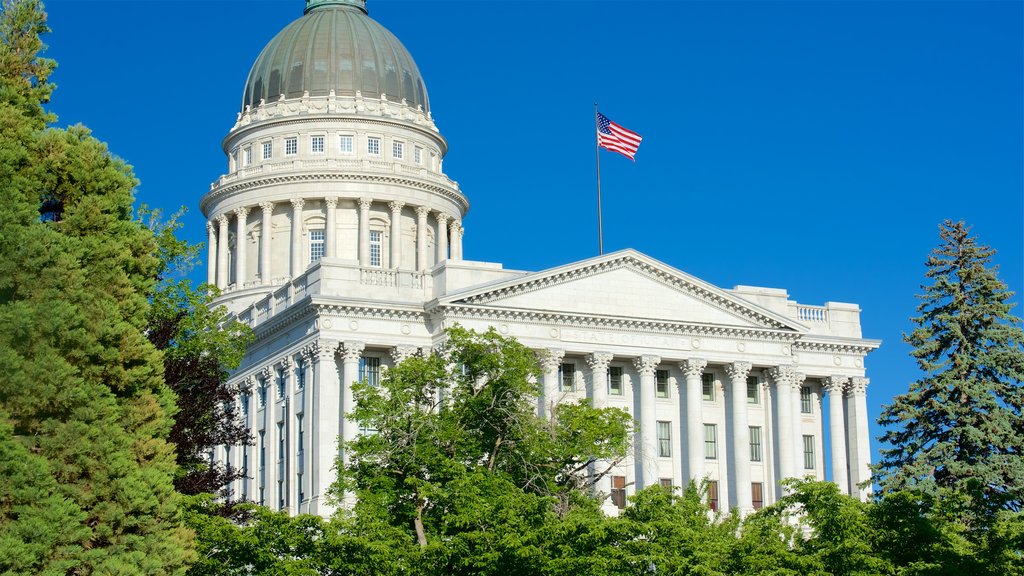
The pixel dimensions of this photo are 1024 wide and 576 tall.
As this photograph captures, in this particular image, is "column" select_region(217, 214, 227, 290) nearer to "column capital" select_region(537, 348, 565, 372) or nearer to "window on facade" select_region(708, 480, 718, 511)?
"column capital" select_region(537, 348, 565, 372)

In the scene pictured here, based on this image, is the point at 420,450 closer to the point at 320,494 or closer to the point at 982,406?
the point at 320,494

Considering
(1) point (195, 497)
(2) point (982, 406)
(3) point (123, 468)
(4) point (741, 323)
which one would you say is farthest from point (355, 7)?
(3) point (123, 468)

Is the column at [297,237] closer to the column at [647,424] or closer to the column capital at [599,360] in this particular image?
the column capital at [599,360]

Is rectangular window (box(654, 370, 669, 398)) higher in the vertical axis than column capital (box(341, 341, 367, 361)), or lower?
lower

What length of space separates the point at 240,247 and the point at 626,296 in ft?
99.2

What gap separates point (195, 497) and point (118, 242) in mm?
10592

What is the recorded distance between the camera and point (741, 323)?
3300 inches

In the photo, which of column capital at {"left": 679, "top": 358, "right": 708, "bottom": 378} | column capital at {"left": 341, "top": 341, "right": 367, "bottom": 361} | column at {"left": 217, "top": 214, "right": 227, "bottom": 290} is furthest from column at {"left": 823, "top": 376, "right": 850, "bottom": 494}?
column at {"left": 217, "top": 214, "right": 227, "bottom": 290}

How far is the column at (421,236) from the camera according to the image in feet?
335

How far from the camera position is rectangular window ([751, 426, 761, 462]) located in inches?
3361

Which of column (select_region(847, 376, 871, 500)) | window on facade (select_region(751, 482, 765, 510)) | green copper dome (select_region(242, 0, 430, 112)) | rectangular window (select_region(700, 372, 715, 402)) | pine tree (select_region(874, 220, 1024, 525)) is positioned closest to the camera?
pine tree (select_region(874, 220, 1024, 525))

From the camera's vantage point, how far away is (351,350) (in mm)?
77000

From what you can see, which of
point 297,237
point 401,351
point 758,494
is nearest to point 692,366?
point 758,494

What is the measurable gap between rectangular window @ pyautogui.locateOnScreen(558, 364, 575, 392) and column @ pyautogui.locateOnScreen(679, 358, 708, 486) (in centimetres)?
550
